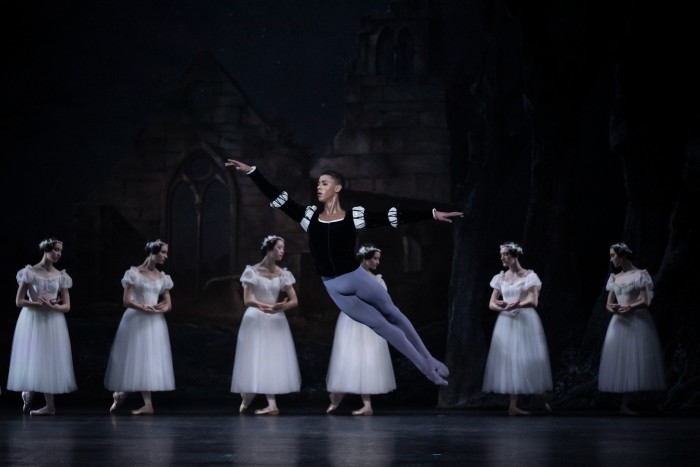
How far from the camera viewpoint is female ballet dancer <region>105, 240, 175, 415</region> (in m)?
7.28

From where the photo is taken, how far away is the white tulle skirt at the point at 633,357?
282 inches

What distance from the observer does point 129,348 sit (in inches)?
289

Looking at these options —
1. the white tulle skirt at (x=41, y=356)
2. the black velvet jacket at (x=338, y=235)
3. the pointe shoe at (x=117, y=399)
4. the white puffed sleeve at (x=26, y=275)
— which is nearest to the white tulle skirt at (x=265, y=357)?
the pointe shoe at (x=117, y=399)

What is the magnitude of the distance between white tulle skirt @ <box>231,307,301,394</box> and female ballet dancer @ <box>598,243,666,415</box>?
2.43 m

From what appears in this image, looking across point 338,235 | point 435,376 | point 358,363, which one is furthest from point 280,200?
point 358,363

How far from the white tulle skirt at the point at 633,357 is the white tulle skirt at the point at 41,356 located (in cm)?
413

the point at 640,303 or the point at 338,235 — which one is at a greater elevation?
the point at 338,235

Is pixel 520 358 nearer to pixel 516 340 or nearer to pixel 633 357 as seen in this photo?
pixel 516 340

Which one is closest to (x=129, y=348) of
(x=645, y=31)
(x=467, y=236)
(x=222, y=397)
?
(x=222, y=397)

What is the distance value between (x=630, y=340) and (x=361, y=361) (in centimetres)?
208

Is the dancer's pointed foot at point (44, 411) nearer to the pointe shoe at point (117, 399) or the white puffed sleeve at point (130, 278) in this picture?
the pointe shoe at point (117, 399)

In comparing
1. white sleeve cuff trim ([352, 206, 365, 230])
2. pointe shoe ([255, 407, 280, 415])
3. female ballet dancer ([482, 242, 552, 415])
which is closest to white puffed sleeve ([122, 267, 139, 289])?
pointe shoe ([255, 407, 280, 415])

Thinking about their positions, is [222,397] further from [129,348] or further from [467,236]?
[467,236]

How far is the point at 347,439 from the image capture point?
18.2ft
